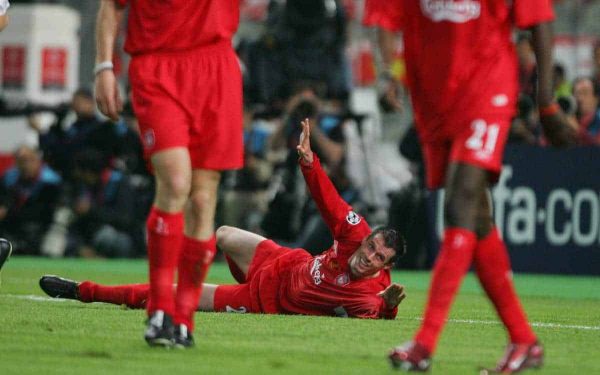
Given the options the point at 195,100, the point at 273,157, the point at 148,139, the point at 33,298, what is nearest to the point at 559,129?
the point at 195,100

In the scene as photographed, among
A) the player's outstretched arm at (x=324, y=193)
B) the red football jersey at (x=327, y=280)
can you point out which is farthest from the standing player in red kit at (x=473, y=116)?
the player's outstretched arm at (x=324, y=193)

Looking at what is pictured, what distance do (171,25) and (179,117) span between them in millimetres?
438

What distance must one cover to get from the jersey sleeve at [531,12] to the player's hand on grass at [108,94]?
1.80m

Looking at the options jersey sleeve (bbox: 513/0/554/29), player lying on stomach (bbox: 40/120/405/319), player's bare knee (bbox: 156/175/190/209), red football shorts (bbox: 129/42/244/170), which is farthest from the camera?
player lying on stomach (bbox: 40/120/405/319)

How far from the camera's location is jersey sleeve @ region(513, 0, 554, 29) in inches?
236

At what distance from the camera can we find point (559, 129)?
602 cm

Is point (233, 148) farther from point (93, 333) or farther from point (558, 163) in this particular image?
point (558, 163)

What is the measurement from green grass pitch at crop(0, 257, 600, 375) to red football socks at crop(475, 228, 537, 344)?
0.22 m

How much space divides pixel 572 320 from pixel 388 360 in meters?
3.61

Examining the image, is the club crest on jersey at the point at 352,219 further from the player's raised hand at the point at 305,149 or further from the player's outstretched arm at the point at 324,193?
the player's raised hand at the point at 305,149

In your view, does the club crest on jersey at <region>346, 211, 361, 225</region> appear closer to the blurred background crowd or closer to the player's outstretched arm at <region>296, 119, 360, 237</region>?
the player's outstretched arm at <region>296, 119, 360, 237</region>

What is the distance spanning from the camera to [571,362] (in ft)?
21.5

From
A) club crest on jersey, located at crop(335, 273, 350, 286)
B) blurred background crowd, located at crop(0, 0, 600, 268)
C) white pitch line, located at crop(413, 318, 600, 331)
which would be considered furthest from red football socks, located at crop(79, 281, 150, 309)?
blurred background crowd, located at crop(0, 0, 600, 268)

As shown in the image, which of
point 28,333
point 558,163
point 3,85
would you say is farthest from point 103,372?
point 3,85
